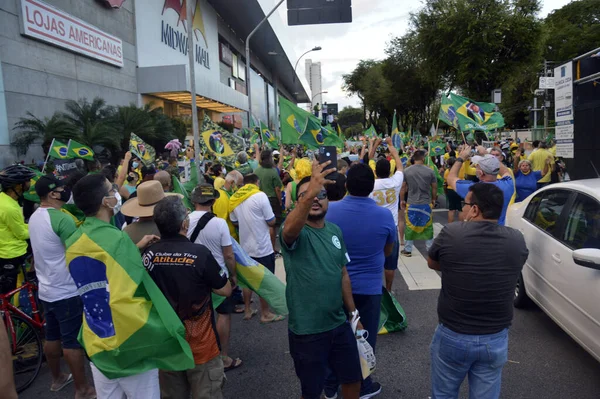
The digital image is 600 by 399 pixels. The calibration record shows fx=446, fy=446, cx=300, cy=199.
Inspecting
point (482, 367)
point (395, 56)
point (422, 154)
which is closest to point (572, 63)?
point (422, 154)

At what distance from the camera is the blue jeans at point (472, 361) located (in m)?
2.48

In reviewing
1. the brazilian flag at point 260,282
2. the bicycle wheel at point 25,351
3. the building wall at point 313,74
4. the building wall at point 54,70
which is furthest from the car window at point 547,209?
the building wall at point 313,74

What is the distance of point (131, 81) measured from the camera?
77.7 feet

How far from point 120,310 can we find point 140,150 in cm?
695

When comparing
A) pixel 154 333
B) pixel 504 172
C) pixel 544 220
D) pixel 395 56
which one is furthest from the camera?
pixel 395 56

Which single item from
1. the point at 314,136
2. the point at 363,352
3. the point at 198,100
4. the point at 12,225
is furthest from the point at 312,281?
the point at 198,100

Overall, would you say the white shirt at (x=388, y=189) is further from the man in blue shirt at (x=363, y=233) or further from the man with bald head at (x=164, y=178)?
the man with bald head at (x=164, y=178)

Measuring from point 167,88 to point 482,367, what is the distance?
24.4m

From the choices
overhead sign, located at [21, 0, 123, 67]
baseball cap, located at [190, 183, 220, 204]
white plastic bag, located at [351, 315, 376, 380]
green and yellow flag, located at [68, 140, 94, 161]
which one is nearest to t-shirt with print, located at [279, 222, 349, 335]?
white plastic bag, located at [351, 315, 376, 380]

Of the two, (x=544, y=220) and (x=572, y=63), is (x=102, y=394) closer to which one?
(x=544, y=220)

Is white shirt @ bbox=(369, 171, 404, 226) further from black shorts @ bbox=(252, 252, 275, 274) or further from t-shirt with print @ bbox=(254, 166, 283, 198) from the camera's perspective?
t-shirt with print @ bbox=(254, 166, 283, 198)

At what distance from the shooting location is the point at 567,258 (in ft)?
12.2

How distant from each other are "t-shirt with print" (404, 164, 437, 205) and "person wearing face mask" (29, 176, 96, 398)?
5.13 m

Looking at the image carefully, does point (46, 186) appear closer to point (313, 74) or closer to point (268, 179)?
point (268, 179)
